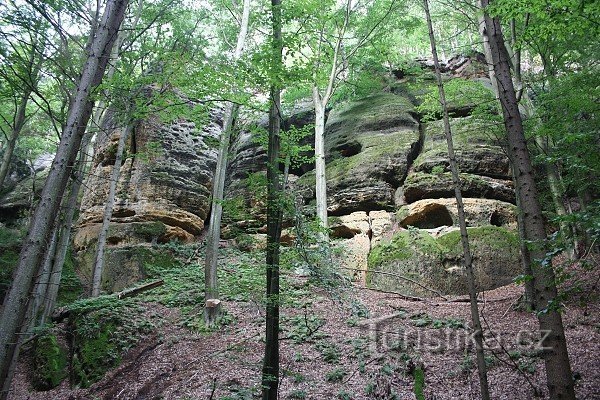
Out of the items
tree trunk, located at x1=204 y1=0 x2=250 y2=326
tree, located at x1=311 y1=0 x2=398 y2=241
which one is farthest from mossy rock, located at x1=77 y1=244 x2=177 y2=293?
tree, located at x1=311 y1=0 x2=398 y2=241

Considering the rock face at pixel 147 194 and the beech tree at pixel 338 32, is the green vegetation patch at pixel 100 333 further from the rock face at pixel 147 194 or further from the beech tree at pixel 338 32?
the beech tree at pixel 338 32

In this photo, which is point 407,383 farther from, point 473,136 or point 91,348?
point 473,136

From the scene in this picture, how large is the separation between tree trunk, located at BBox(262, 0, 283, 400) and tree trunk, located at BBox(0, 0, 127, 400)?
229 centimetres

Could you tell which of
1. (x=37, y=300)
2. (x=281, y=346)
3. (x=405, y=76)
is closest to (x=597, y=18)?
(x=281, y=346)

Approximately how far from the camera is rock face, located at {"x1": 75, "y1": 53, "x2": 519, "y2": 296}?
10633 mm

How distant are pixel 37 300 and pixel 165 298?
302 centimetres

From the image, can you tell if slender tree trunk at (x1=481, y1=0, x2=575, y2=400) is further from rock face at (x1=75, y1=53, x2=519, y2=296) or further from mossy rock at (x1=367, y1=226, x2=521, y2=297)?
mossy rock at (x1=367, y1=226, x2=521, y2=297)

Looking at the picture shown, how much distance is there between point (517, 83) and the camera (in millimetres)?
9859

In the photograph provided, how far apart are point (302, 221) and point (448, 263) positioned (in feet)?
22.1

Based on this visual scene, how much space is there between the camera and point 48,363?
7758 mm

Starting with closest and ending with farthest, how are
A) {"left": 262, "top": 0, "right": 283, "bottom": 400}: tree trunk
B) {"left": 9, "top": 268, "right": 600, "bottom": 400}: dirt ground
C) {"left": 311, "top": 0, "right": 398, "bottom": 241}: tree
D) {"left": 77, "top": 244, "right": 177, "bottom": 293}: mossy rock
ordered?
1. {"left": 262, "top": 0, "right": 283, "bottom": 400}: tree trunk
2. {"left": 9, "top": 268, "right": 600, "bottom": 400}: dirt ground
3. {"left": 77, "top": 244, "right": 177, "bottom": 293}: mossy rock
4. {"left": 311, "top": 0, "right": 398, "bottom": 241}: tree

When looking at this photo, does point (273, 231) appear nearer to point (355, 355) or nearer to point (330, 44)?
point (355, 355)

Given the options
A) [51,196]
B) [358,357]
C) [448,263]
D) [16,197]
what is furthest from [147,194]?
[448,263]

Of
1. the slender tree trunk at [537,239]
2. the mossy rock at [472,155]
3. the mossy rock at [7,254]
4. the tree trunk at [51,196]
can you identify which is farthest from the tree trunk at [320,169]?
the mossy rock at [7,254]
